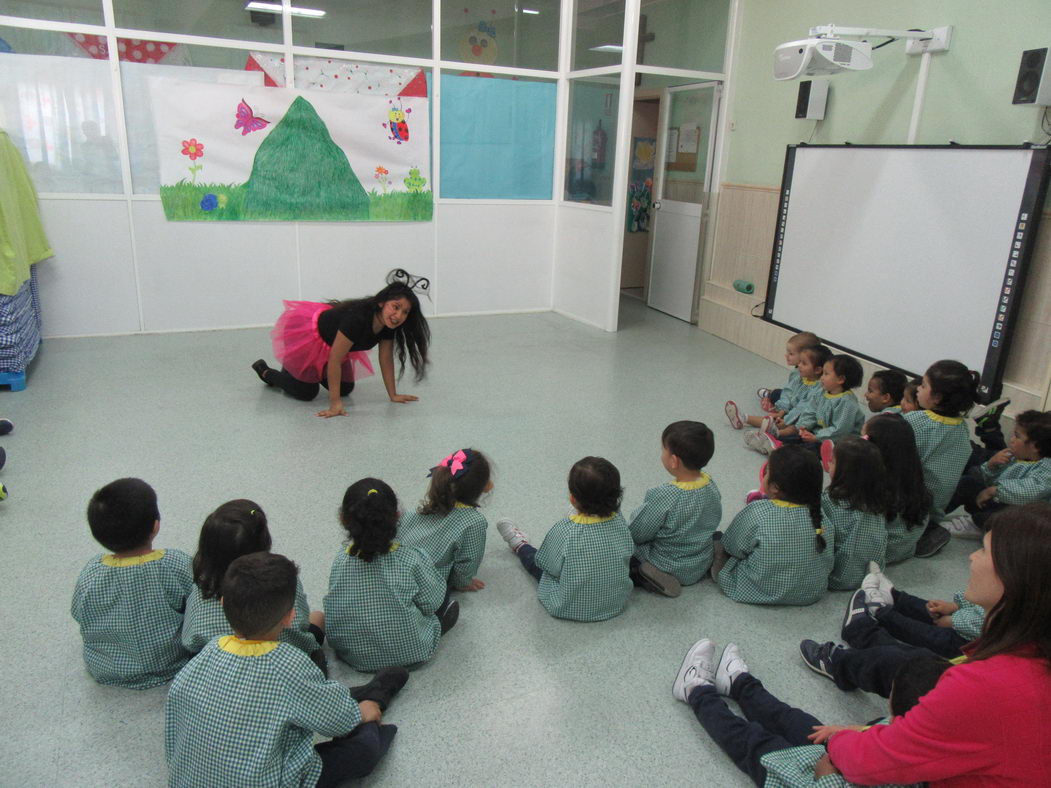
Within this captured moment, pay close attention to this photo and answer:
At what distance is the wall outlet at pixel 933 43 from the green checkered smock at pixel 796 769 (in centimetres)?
372

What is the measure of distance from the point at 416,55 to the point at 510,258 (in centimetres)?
168

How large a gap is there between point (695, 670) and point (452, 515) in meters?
0.76

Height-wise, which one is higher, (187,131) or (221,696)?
(187,131)

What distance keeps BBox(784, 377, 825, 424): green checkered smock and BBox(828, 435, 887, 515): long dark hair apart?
1214 millimetres

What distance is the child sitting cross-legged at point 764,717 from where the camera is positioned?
1.44 m

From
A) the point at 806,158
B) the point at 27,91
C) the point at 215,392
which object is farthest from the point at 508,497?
the point at 27,91

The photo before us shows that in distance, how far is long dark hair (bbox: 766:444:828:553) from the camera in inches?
84.0

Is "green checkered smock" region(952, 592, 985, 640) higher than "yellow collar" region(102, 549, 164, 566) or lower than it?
lower

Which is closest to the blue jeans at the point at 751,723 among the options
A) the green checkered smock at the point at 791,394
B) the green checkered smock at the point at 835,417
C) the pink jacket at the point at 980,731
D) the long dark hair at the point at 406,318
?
the pink jacket at the point at 980,731

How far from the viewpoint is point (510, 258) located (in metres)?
6.21

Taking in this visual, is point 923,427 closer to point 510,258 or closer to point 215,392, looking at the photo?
point 215,392

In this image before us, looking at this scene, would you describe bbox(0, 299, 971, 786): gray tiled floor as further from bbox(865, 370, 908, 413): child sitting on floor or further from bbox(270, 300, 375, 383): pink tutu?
bbox(865, 370, 908, 413): child sitting on floor

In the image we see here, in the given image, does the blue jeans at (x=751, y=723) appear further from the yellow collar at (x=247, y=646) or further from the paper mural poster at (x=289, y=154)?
the paper mural poster at (x=289, y=154)

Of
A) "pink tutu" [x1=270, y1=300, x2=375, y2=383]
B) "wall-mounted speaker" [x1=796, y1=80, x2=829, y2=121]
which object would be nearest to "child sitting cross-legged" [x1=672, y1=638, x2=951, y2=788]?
"pink tutu" [x1=270, y1=300, x2=375, y2=383]
